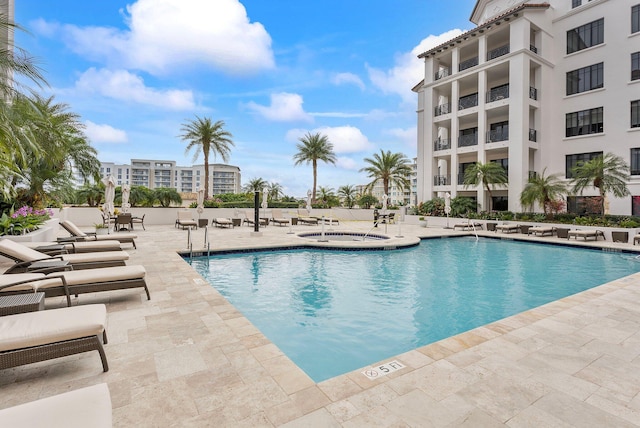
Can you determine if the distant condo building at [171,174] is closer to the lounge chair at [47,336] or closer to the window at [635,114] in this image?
the window at [635,114]

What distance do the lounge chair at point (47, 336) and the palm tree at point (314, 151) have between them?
94.9 feet

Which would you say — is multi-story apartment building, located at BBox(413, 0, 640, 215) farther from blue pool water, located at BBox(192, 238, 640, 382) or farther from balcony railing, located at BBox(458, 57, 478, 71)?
blue pool water, located at BBox(192, 238, 640, 382)

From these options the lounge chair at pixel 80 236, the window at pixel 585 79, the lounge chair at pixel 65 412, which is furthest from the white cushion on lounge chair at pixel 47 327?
the window at pixel 585 79

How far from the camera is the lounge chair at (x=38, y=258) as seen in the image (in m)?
4.98

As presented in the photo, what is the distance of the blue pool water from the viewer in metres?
4.79

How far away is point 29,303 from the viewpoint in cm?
334

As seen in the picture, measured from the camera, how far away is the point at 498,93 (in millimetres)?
23203

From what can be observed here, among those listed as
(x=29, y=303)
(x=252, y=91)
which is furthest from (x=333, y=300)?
(x=252, y=91)

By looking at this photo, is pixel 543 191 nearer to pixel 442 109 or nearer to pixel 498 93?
pixel 498 93

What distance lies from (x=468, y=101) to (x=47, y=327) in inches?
1100

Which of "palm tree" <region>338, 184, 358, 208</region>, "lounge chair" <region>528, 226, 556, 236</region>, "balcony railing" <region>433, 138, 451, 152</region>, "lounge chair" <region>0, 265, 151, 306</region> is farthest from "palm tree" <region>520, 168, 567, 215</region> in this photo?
"palm tree" <region>338, 184, 358, 208</region>

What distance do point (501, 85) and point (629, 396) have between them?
2724cm

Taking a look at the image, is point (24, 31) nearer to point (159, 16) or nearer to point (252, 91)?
point (159, 16)

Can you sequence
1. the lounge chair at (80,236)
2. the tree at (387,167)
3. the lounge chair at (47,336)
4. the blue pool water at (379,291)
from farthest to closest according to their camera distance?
the tree at (387,167), the lounge chair at (80,236), the blue pool water at (379,291), the lounge chair at (47,336)
